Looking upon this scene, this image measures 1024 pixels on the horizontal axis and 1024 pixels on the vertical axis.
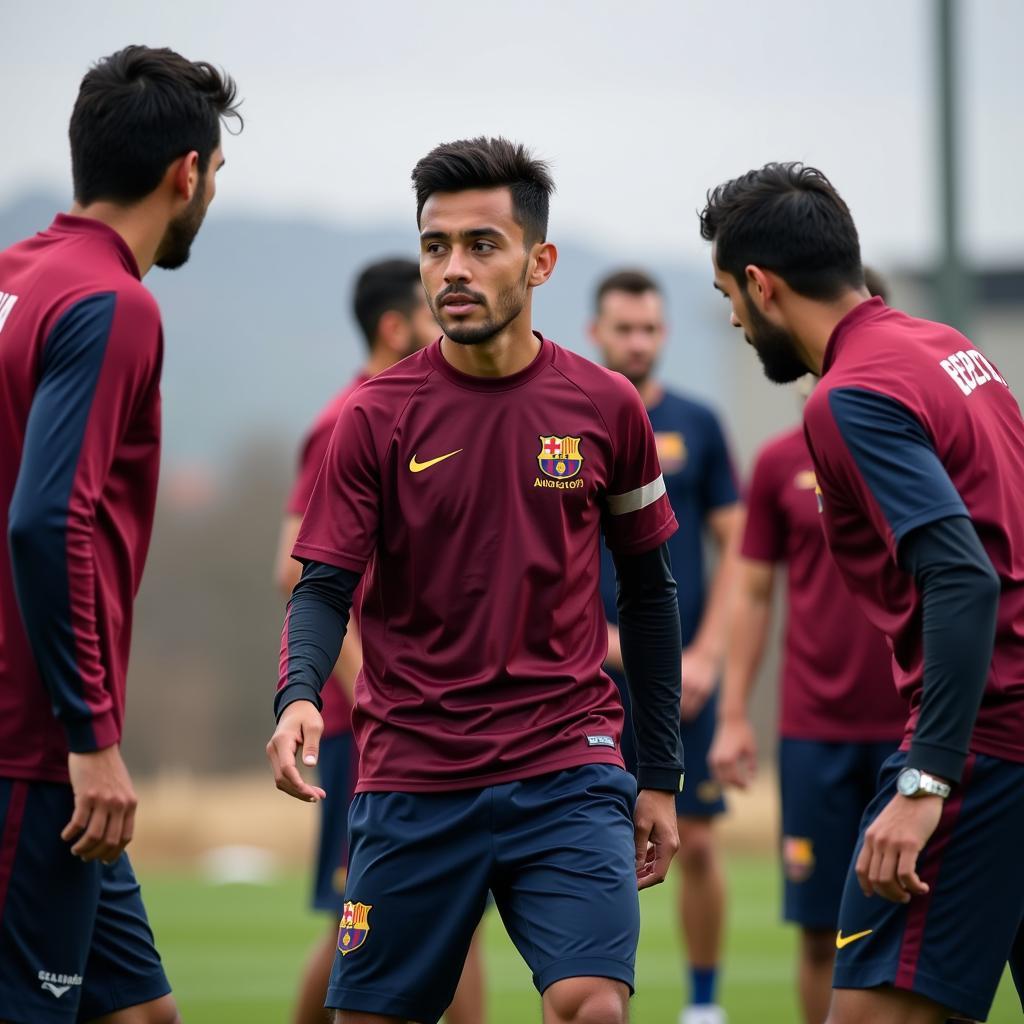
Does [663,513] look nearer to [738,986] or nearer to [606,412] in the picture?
[606,412]

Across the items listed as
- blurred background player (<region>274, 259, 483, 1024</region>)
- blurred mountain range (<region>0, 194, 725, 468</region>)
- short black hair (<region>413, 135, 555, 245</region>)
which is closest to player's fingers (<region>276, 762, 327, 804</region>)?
short black hair (<region>413, 135, 555, 245</region>)

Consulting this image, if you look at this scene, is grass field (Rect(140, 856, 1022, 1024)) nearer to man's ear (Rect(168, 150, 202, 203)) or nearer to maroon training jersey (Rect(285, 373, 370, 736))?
maroon training jersey (Rect(285, 373, 370, 736))

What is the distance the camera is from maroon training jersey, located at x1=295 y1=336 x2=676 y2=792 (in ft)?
13.8

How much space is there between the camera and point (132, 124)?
13.5 feet

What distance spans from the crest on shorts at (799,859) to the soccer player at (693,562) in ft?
3.70

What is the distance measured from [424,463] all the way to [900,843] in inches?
55.2

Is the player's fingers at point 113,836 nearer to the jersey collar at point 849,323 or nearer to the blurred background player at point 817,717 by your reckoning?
the jersey collar at point 849,323

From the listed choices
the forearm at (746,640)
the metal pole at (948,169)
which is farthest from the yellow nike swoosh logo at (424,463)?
the metal pole at (948,169)

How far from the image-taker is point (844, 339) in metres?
4.27

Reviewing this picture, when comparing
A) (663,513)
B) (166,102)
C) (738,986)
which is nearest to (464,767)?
(663,513)

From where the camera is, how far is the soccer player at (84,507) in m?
3.74

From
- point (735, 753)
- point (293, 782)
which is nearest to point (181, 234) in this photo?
point (293, 782)

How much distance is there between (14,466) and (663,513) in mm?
1590

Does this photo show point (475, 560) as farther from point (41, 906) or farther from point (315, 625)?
point (41, 906)
